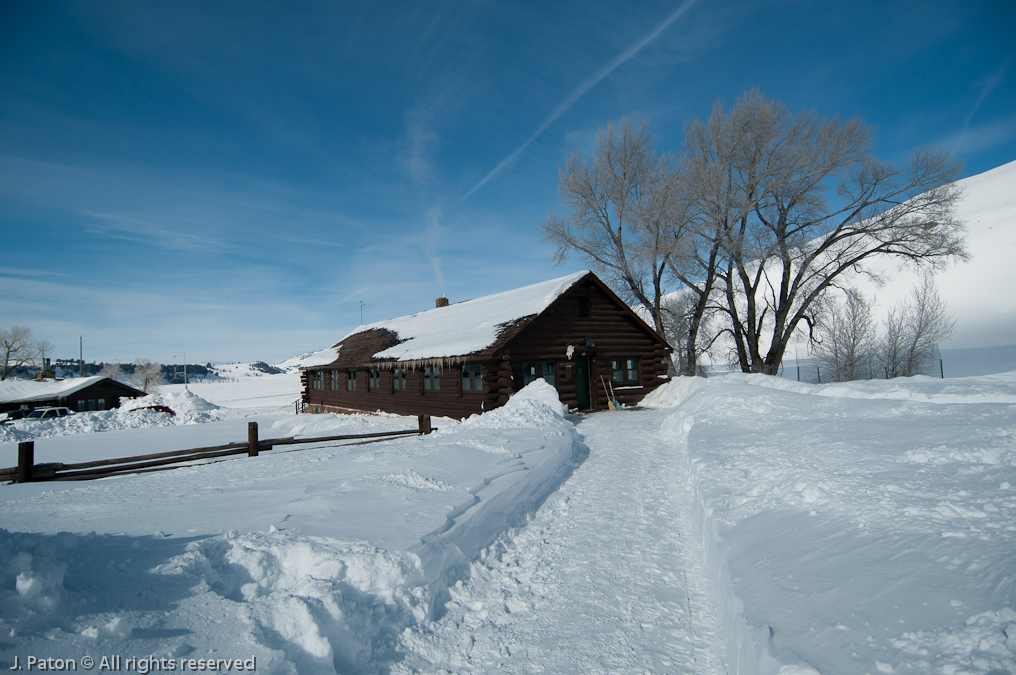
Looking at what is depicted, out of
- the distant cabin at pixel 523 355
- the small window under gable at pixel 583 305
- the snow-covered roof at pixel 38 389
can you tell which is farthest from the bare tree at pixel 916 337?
the snow-covered roof at pixel 38 389

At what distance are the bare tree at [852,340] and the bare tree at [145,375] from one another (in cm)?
8565

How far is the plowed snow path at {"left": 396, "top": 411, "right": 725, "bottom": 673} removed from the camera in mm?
3627

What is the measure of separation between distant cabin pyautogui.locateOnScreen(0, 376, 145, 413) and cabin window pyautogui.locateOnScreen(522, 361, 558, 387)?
36713 millimetres

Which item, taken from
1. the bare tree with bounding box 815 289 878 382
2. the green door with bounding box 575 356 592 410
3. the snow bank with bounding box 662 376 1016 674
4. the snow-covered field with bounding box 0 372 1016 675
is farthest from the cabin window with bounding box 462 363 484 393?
the bare tree with bounding box 815 289 878 382

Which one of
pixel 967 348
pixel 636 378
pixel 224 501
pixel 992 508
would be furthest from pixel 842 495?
pixel 967 348

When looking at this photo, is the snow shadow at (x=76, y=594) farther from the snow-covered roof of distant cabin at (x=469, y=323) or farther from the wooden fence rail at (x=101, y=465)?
the snow-covered roof of distant cabin at (x=469, y=323)

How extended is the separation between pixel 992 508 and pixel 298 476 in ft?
28.5

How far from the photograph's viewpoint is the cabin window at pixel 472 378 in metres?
18.4

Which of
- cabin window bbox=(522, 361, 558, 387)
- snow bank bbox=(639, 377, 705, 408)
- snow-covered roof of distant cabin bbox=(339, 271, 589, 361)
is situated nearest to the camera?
cabin window bbox=(522, 361, 558, 387)

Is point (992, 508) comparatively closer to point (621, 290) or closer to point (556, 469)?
point (556, 469)

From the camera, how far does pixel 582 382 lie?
20344 mm

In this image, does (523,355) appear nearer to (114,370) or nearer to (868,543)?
(868,543)

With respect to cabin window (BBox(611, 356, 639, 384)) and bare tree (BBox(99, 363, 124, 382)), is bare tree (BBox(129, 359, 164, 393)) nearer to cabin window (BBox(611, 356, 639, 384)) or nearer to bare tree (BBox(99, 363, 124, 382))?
bare tree (BBox(99, 363, 124, 382))

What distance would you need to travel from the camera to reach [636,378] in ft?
71.7
